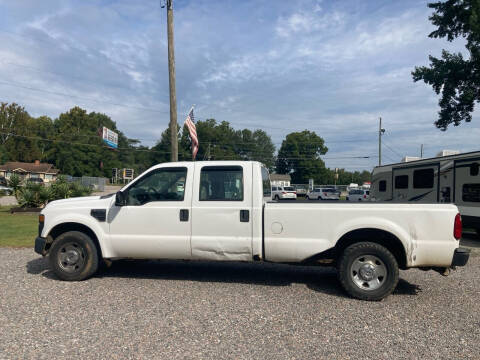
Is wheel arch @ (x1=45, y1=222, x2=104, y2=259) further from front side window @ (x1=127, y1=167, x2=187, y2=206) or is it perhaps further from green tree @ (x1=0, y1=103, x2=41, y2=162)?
green tree @ (x1=0, y1=103, x2=41, y2=162)

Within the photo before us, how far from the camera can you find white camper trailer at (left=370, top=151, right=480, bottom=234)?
33.9 feet

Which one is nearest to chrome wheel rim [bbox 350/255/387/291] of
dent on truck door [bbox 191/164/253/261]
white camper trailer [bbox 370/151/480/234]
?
dent on truck door [bbox 191/164/253/261]

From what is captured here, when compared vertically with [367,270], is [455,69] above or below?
above

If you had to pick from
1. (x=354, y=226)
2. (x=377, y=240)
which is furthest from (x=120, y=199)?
(x=377, y=240)

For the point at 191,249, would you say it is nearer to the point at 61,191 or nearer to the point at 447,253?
the point at 447,253

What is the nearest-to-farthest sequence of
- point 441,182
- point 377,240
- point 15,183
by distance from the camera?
point 377,240 < point 441,182 < point 15,183

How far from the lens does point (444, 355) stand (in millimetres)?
3266

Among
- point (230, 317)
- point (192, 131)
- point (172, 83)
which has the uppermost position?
point (172, 83)

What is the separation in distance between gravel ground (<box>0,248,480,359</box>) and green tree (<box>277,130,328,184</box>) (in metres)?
84.8

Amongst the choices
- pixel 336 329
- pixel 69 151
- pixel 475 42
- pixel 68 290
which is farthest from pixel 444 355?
pixel 69 151

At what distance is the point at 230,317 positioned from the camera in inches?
162

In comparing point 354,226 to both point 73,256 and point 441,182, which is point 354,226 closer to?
point 73,256

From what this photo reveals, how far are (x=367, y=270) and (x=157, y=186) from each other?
11.0 ft

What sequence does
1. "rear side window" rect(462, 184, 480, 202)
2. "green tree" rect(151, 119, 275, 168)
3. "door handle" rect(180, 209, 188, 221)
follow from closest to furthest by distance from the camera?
"door handle" rect(180, 209, 188, 221)
"rear side window" rect(462, 184, 480, 202)
"green tree" rect(151, 119, 275, 168)
